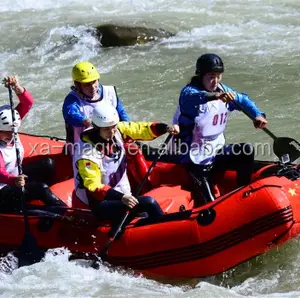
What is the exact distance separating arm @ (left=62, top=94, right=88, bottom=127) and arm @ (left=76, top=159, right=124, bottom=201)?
106 centimetres

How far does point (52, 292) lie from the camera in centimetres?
540

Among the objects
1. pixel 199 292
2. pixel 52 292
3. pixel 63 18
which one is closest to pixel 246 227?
pixel 199 292

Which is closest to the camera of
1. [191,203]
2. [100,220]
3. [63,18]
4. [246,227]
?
[246,227]

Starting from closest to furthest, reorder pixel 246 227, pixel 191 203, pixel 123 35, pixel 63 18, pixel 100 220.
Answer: pixel 246 227
pixel 100 220
pixel 191 203
pixel 123 35
pixel 63 18

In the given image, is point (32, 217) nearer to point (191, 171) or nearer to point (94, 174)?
point (94, 174)

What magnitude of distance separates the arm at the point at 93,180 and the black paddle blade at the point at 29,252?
0.69 meters

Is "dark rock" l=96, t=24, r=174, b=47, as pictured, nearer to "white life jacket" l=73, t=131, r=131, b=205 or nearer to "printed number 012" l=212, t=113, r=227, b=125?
"printed number 012" l=212, t=113, r=227, b=125

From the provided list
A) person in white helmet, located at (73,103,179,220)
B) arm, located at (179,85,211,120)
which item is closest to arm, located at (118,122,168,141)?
person in white helmet, located at (73,103,179,220)

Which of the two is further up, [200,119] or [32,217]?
[200,119]

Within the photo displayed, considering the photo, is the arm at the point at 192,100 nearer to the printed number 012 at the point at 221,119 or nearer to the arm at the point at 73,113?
the printed number 012 at the point at 221,119

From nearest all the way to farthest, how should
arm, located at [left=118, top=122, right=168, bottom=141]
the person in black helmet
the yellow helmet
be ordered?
arm, located at [left=118, top=122, right=168, bottom=141], the person in black helmet, the yellow helmet

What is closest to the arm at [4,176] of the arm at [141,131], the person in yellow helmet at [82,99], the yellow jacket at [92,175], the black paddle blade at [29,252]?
the black paddle blade at [29,252]

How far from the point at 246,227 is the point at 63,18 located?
10081 millimetres

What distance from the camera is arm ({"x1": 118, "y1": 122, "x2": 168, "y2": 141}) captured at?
19.0 ft
